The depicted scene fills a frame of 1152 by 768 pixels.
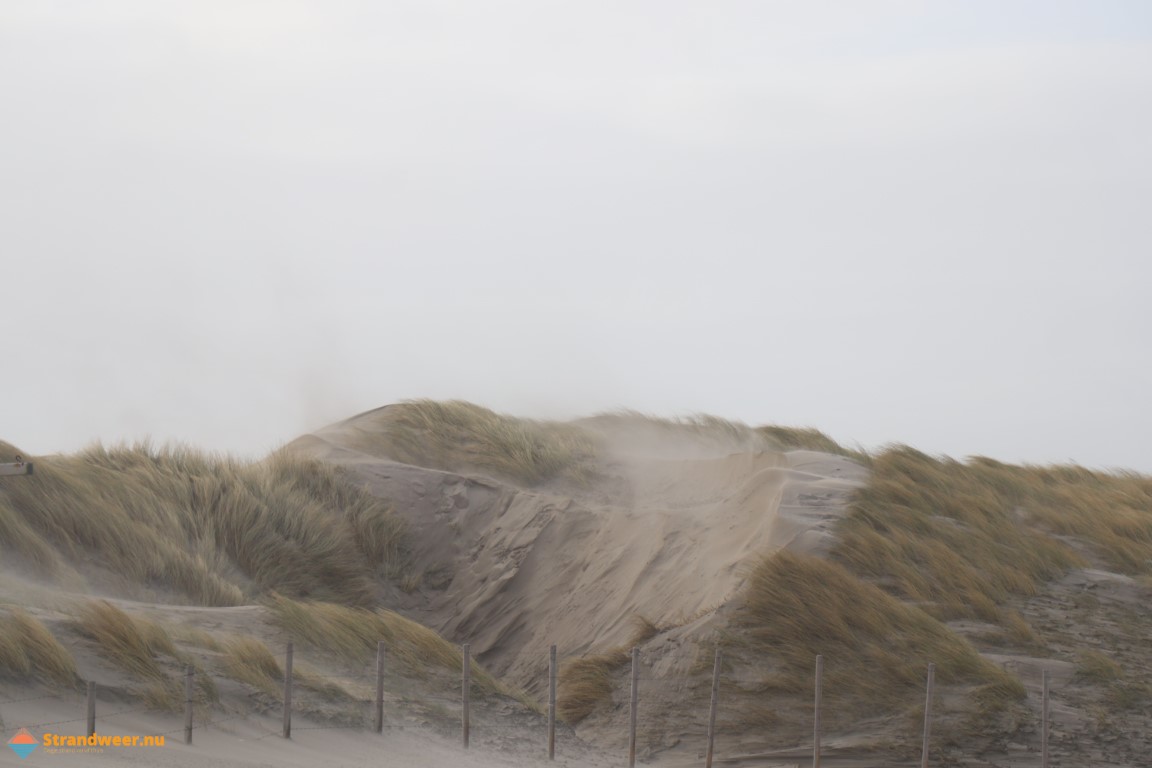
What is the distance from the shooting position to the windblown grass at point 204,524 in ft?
40.1

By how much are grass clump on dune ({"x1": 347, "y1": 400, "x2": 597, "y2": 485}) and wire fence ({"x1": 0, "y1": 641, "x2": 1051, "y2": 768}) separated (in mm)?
6525

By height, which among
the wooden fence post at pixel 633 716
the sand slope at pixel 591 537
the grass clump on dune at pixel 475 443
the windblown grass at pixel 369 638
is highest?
the grass clump on dune at pixel 475 443

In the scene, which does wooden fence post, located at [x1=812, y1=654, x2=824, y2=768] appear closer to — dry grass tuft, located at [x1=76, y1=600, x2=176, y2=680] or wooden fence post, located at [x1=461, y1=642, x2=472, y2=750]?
wooden fence post, located at [x1=461, y1=642, x2=472, y2=750]

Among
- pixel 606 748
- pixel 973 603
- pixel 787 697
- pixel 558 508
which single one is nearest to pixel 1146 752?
pixel 973 603

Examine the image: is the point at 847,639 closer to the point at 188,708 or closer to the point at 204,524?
the point at 188,708

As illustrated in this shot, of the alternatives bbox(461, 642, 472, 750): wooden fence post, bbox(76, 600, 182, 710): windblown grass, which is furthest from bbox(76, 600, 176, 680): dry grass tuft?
bbox(461, 642, 472, 750): wooden fence post

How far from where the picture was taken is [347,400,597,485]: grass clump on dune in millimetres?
17016

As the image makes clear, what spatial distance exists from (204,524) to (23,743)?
22.3 ft

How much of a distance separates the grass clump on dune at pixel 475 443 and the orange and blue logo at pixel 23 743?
9.91 m

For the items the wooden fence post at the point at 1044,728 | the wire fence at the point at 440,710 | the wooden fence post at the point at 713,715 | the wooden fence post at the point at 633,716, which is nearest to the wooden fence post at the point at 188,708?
the wire fence at the point at 440,710

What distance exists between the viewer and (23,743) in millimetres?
7074

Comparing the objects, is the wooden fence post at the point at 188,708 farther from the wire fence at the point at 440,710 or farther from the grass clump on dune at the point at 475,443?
the grass clump on dune at the point at 475,443

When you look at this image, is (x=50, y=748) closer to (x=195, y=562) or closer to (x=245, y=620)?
(x=245, y=620)

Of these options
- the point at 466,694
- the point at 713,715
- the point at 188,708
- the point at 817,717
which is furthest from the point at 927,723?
the point at 188,708
